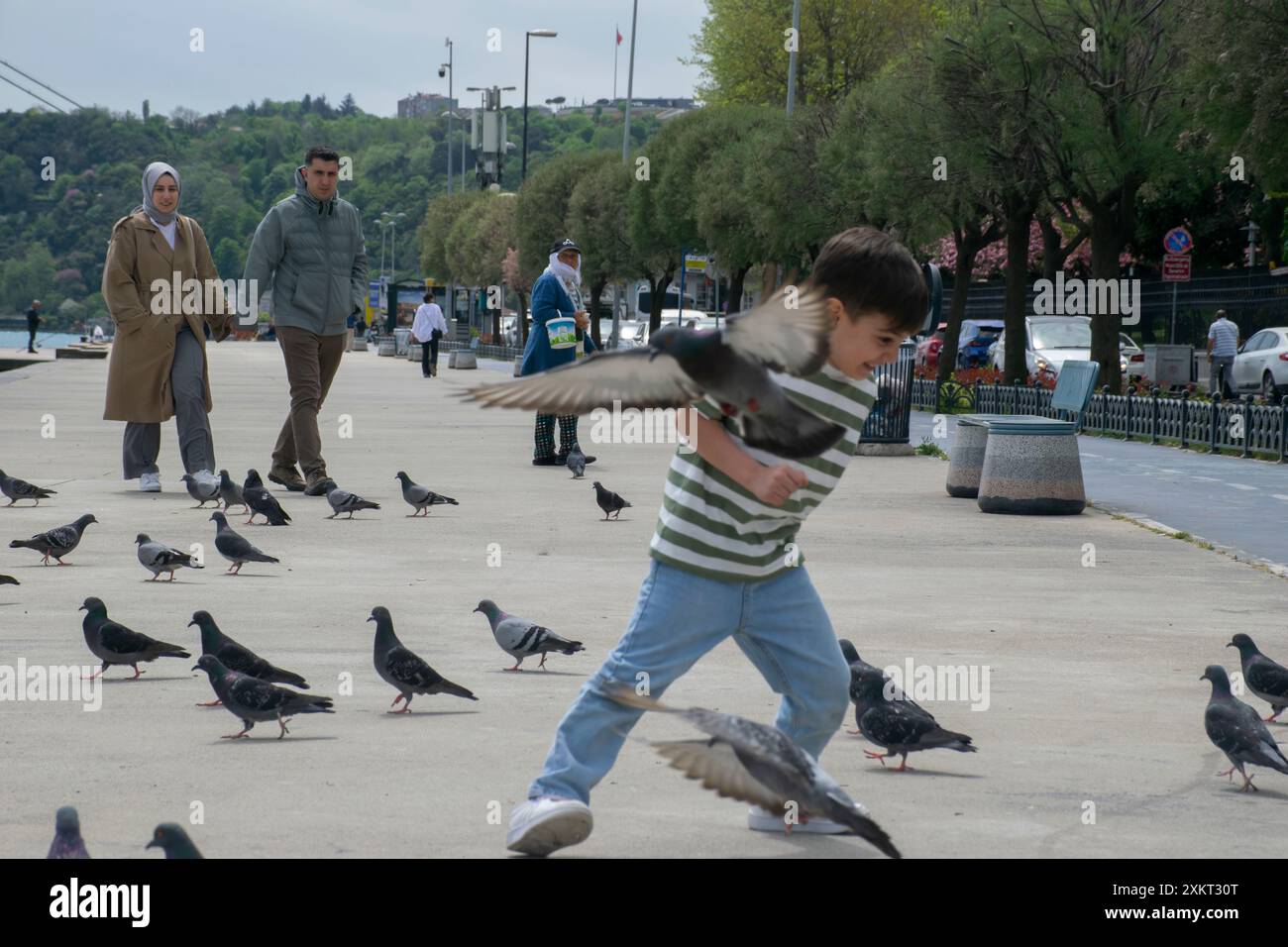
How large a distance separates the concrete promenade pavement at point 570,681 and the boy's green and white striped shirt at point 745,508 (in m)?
0.80

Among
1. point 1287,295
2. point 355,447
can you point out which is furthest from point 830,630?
point 1287,295

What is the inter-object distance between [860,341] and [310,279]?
1010 centimetres

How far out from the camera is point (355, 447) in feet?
65.5

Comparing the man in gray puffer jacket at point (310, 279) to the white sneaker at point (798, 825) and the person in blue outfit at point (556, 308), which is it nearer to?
the person in blue outfit at point (556, 308)

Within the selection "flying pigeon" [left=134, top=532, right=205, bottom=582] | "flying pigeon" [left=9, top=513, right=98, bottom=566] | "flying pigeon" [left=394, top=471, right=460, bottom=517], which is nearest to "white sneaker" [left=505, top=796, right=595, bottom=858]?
"flying pigeon" [left=134, top=532, right=205, bottom=582]

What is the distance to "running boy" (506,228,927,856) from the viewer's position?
4.31 m

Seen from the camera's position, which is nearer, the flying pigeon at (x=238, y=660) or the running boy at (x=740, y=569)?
the running boy at (x=740, y=569)

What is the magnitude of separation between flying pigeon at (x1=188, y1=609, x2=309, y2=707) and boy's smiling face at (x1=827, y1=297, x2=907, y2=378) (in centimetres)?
271

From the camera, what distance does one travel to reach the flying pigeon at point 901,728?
5500 millimetres

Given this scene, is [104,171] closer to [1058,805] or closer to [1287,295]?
[1287,295]

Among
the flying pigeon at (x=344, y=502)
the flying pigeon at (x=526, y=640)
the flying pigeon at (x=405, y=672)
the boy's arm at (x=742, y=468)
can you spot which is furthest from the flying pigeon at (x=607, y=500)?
the boy's arm at (x=742, y=468)

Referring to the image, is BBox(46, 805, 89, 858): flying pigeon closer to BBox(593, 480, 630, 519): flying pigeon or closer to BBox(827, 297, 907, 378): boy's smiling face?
BBox(827, 297, 907, 378): boy's smiling face

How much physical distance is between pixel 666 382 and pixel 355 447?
16209mm

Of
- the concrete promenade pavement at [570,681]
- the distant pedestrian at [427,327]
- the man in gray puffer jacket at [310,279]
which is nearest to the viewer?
the concrete promenade pavement at [570,681]
